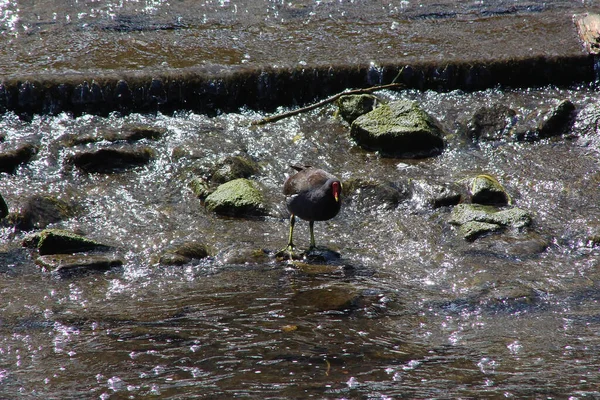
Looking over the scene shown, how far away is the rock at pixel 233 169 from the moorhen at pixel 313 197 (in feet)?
4.47

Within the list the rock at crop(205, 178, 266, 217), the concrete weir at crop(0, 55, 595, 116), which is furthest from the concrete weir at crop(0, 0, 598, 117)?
the rock at crop(205, 178, 266, 217)

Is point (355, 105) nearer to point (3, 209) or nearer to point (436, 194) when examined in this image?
point (436, 194)

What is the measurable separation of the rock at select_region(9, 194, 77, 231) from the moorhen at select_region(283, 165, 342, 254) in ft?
7.94

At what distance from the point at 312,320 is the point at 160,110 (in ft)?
17.3

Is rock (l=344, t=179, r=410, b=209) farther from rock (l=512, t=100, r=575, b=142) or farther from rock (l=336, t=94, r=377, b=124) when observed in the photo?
rock (l=512, t=100, r=575, b=142)

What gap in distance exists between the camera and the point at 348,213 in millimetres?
7402

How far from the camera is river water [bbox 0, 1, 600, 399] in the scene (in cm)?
418

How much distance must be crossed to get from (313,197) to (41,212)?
2.88 meters

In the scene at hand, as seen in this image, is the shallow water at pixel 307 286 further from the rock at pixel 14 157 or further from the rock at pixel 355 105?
the rock at pixel 355 105

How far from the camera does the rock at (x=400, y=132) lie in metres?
8.44

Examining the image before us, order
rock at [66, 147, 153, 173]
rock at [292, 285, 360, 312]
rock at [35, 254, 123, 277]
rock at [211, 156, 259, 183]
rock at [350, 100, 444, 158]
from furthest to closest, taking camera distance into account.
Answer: rock at [350, 100, 444, 158] → rock at [66, 147, 153, 173] → rock at [211, 156, 259, 183] → rock at [35, 254, 123, 277] → rock at [292, 285, 360, 312]

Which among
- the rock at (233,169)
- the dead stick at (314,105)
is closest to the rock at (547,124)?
the dead stick at (314,105)

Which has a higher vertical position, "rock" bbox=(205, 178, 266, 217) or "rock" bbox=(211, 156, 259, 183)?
"rock" bbox=(211, 156, 259, 183)

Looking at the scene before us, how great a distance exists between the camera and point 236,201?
7270 millimetres
